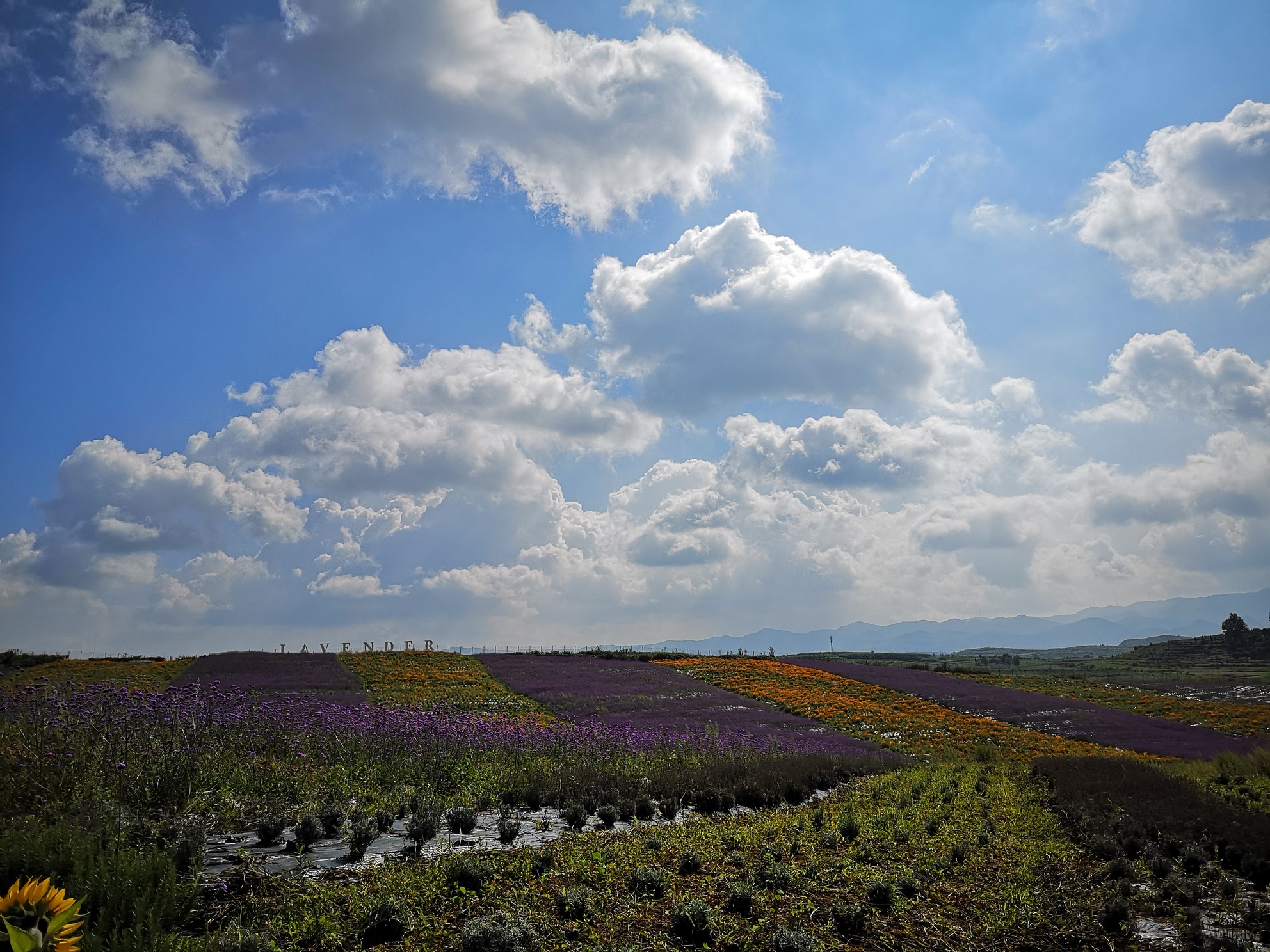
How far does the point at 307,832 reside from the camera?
6.82 metres

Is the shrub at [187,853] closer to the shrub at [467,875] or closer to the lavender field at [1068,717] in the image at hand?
the shrub at [467,875]

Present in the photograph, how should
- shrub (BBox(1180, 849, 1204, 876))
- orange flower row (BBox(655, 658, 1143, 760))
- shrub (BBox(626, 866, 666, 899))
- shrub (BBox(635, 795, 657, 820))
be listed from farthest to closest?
1. orange flower row (BBox(655, 658, 1143, 760))
2. shrub (BBox(635, 795, 657, 820))
3. shrub (BBox(1180, 849, 1204, 876))
4. shrub (BBox(626, 866, 666, 899))

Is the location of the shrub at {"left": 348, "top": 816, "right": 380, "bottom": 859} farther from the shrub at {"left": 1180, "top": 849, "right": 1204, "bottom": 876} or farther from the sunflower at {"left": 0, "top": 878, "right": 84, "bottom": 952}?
the shrub at {"left": 1180, "top": 849, "right": 1204, "bottom": 876}

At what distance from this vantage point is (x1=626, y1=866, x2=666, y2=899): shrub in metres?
6.15

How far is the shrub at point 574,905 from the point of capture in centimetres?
559

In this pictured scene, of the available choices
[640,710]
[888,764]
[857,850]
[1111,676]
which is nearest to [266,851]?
[857,850]

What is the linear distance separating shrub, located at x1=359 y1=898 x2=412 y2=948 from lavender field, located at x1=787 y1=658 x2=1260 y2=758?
21086 mm

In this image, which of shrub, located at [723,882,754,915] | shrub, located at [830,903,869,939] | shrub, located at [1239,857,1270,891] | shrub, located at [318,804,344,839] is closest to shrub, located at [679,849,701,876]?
shrub, located at [723,882,754,915]

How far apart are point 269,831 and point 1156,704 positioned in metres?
38.2

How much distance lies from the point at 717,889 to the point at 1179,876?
220 inches

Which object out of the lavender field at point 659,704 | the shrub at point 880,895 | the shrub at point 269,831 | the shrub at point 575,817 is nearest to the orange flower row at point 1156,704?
the lavender field at point 659,704

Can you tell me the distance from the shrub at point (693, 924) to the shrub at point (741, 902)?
49 cm

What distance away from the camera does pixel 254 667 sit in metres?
31.9

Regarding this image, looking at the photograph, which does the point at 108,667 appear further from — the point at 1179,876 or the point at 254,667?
the point at 1179,876
